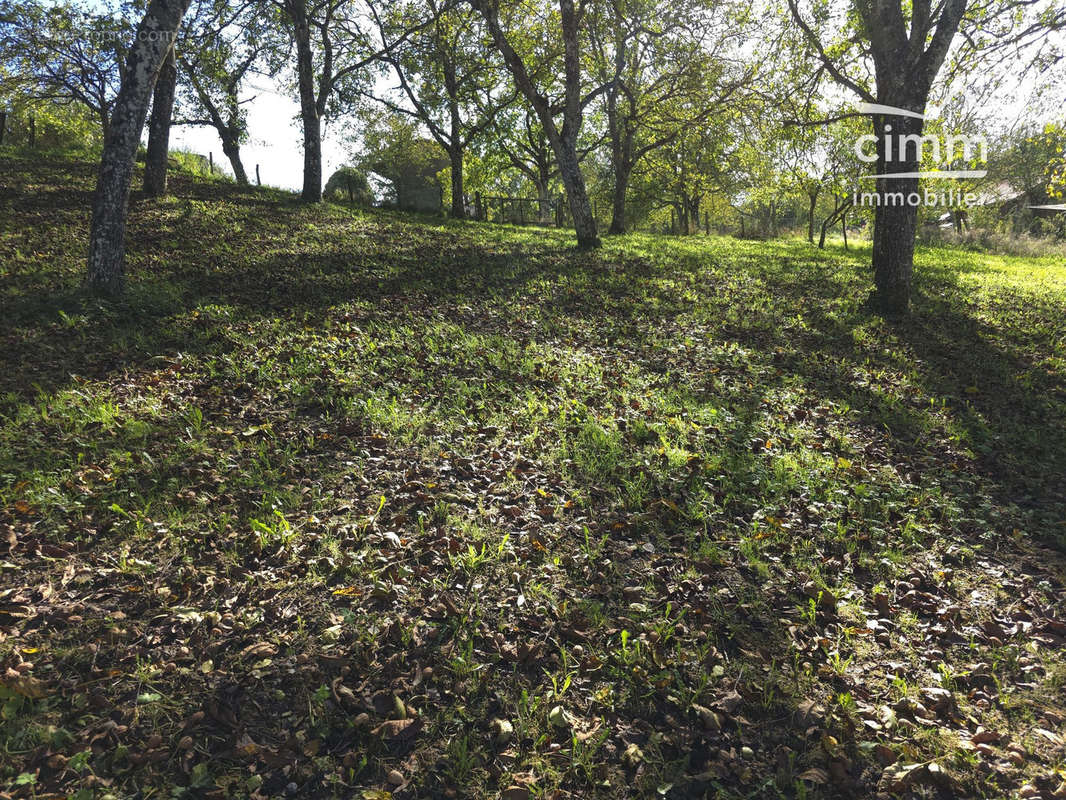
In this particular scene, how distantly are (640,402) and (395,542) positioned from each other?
4088mm

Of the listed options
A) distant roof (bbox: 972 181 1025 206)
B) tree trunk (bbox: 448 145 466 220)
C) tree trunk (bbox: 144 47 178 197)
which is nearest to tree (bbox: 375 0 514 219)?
tree trunk (bbox: 448 145 466 220)

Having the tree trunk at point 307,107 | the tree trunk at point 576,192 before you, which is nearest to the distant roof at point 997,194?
the tree trunk at point 576,192

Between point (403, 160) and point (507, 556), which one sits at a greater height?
point (403, 160)

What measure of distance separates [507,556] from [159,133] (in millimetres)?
16262

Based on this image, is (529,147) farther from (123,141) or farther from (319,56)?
(123,141)

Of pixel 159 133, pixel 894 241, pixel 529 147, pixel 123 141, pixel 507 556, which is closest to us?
pixel 507 556

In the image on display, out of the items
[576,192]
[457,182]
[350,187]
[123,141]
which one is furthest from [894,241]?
[350,187]

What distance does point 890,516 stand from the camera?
5066 millimetres

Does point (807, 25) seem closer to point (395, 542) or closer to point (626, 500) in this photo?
point (626, 500)

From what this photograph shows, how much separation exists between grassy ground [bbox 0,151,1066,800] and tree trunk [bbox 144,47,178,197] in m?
6.23

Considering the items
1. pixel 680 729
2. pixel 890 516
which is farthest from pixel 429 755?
pixel 890 516

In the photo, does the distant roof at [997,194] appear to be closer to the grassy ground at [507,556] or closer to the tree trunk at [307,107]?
the grassy ground at [507,556]

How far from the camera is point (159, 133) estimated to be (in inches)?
548

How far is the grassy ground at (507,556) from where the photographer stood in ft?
9.68
